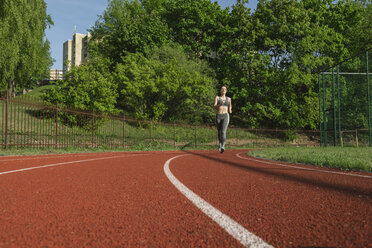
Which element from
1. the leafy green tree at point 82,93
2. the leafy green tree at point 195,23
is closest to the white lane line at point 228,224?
the leafy green tree at point 82,93

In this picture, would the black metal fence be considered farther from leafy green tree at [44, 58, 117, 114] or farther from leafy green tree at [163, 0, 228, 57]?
leafy green tree at [163, 0, 228, 57]

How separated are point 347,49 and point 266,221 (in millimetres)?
34620

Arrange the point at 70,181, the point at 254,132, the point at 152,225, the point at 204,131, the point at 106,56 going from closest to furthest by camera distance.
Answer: the point at 152,225, the point at 70,181, the point at 204,131, the point at 254,132, the point at 106,56

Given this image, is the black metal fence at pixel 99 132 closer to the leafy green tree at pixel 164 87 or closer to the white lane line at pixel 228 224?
the leafy green tree at pixel 164 87

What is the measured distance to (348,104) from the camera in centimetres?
1977

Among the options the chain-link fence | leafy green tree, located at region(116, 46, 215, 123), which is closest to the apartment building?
leafy green tree, located at region(116, 46, 215, 123)

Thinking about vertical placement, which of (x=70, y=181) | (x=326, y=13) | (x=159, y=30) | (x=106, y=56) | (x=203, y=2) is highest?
(x=203, y=2)

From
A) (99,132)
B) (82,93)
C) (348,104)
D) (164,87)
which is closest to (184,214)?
(99,132)

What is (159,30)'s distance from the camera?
91.3 feet

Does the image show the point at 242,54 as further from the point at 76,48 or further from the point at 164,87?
the point at 76,48

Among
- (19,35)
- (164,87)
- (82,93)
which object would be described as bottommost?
(82,93)

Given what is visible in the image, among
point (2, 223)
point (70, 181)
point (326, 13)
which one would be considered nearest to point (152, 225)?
point (2, 223)

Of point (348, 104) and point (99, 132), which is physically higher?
point (348, 104)

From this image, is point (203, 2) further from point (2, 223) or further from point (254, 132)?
point (2, 223)
